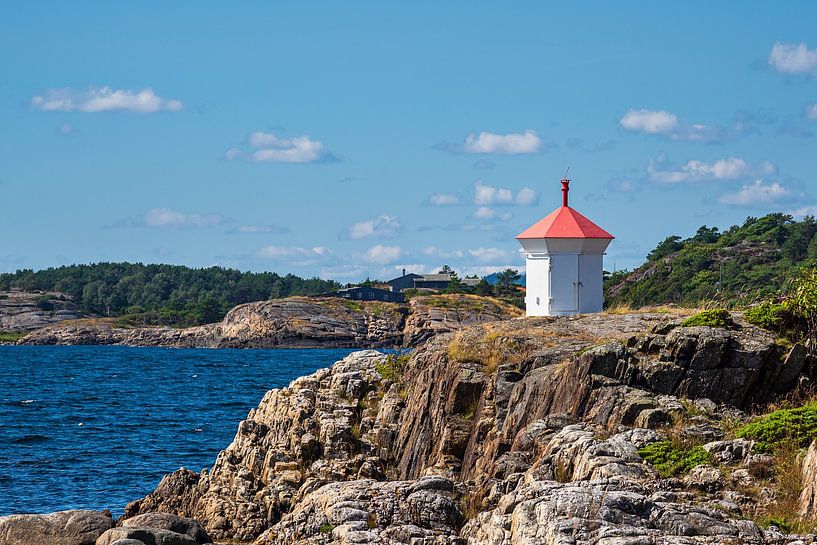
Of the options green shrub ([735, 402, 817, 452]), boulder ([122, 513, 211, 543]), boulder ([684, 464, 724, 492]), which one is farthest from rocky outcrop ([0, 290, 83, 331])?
boulder ([684, 464, 724, 492])

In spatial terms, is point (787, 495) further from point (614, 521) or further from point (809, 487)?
point (614, 521)

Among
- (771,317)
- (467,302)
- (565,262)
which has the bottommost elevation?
(771,317)

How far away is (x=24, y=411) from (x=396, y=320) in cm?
9420

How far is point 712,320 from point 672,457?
618 centimetres

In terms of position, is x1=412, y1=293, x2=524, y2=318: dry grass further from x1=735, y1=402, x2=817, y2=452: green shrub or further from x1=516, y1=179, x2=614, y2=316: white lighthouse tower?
x1=735, y1=402, x2=817, y2=452: green shrub

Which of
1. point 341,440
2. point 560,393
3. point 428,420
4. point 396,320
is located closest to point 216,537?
point 341,440

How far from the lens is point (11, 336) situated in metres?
188

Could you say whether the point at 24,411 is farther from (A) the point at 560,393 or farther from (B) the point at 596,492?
(B) the point at 596,492

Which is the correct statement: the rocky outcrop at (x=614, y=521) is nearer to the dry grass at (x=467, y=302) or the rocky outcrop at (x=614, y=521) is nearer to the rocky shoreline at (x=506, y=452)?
the rocky shoreline at (x=506, y=452)

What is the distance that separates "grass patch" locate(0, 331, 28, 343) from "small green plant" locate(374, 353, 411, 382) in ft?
532

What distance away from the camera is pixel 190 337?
176 meters

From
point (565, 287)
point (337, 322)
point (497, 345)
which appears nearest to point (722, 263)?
point (337, 322)

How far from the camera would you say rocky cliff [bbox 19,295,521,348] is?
15100 cm

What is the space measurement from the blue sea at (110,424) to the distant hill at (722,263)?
100 feet
